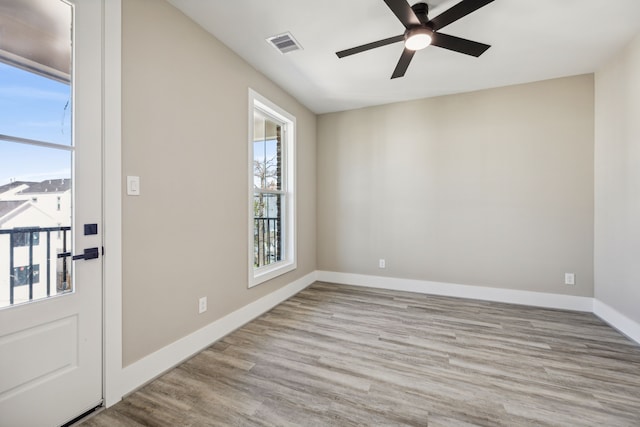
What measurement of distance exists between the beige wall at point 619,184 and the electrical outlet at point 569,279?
0.63 feet

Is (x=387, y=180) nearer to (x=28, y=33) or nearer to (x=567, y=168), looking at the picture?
(x=567, y=168)

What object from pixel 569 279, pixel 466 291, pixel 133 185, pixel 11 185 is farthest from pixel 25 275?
pixel 569 279

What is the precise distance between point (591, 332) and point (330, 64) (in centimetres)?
374

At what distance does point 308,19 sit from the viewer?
2.20 meters

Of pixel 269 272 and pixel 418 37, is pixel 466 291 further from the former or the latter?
pixel 418 37

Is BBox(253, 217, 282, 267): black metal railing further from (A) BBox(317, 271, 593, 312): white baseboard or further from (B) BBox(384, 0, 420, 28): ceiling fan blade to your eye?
(B) BBox(384, 0, 420, 28): ceiling fan blade

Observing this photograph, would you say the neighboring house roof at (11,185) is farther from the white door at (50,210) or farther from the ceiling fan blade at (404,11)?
the ceiling fan blade at (404,11)

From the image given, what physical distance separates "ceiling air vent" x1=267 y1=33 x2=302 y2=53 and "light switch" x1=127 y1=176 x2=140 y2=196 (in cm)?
167

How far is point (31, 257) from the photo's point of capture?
1.38m

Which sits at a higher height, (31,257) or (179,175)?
(179,175)

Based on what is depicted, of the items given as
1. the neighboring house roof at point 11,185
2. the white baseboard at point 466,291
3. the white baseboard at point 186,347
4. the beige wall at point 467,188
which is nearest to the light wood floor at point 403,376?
the white baseboard at point 186,347

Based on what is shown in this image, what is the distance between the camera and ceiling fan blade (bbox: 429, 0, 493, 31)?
1.66 metres

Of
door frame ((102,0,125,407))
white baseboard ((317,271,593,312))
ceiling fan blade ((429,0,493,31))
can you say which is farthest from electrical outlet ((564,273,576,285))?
door frame ((102,0,125,407))

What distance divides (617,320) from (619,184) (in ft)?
4.40
